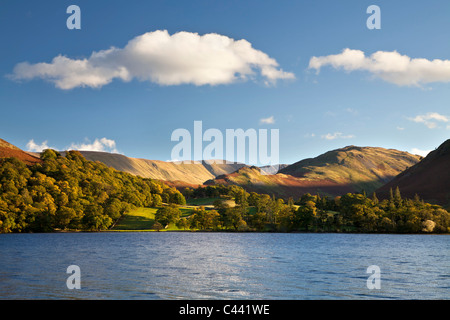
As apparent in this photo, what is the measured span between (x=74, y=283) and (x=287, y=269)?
3027cm

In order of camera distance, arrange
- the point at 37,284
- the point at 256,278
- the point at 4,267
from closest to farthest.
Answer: the point at 37,284 < the point at 256,278 < the point at 4,267

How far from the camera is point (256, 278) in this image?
1939 inches

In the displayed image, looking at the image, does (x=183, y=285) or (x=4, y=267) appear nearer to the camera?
(x=183, y=285)

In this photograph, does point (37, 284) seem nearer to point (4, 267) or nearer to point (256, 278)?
point (4, 267)

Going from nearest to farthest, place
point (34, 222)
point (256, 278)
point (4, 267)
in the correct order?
point (256, 278) → point (4, 267) → point (34, 222)

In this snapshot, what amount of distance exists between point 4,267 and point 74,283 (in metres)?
22.4

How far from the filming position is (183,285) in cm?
4303
